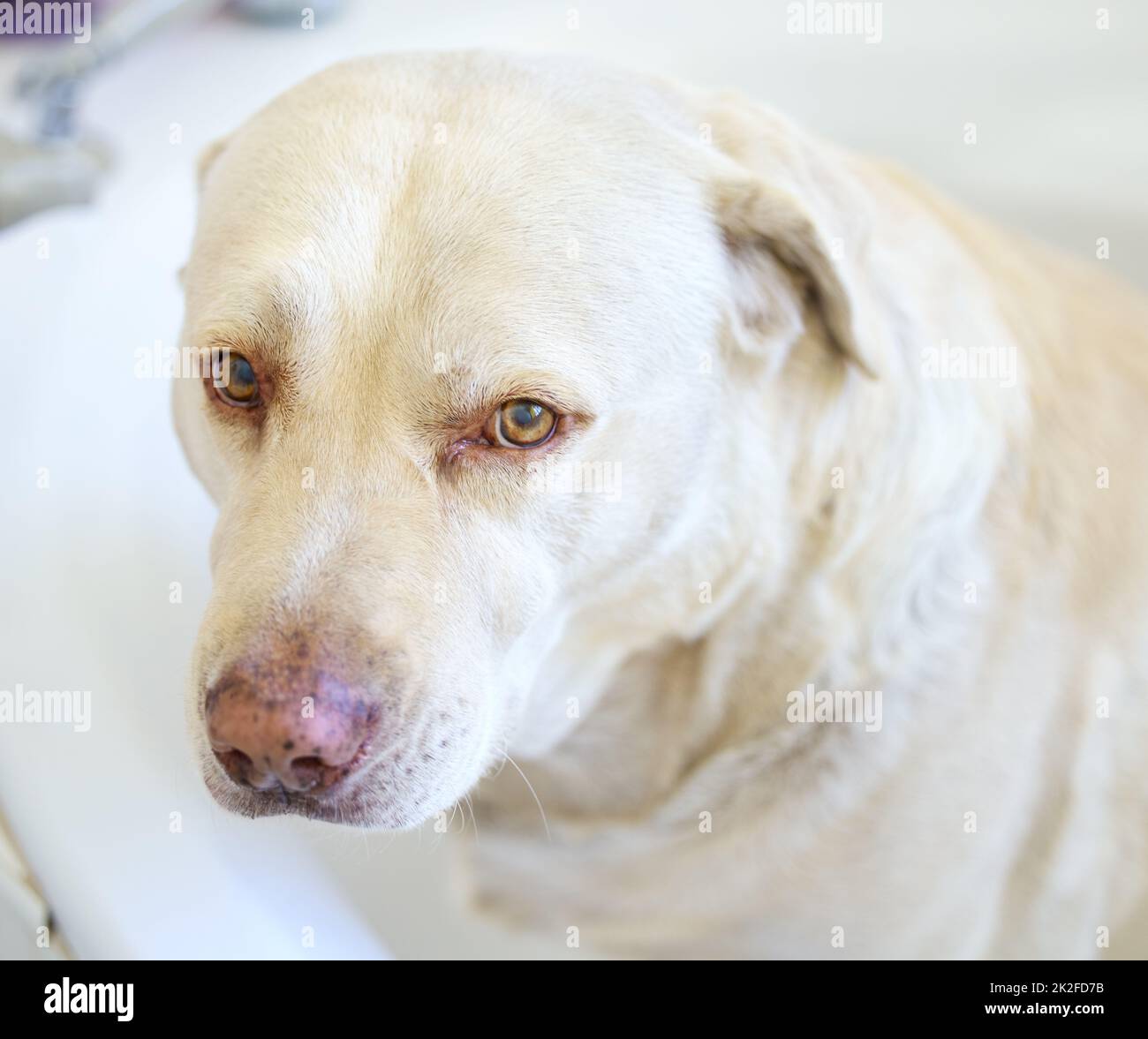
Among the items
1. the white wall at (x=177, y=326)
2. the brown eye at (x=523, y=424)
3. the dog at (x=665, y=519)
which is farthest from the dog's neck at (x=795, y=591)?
the white wall at (x=177, y=326)

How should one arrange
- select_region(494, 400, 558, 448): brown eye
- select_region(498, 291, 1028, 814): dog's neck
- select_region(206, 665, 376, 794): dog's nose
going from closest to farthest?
select_region(206, 665, 376, 794): dog's nose
select_region(494, 400, 558, 448): brown eye
select_region(498, 291, 1028, 814): dog's neck

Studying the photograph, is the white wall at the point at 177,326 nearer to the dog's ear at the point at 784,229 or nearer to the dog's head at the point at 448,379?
the dog's head at the point at 448,379

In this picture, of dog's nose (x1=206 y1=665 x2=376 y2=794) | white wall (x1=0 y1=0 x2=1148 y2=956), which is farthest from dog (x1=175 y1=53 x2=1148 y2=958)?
white wall (x1=0 y1=0 x2=1148 y2=956)

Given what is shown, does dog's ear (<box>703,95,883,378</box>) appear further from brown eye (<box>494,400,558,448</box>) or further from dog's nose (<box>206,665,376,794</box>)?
dog's nose (<box>206,665,376,794</box>)

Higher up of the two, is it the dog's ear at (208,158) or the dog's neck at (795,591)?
the dog's ear at (208,158)

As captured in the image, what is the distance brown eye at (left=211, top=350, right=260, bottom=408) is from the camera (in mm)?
969

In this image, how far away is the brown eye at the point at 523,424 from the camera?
93 cm

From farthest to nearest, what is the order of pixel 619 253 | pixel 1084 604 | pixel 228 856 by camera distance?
pixel 1084 604
pixel 228 856
pixel 619 253

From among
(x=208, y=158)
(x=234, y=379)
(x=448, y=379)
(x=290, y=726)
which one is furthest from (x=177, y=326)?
(x=290, y=726)

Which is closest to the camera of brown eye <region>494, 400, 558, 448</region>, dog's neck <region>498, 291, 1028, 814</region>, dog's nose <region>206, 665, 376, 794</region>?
dog's nose <region>206, 665, 376, 794</region>
